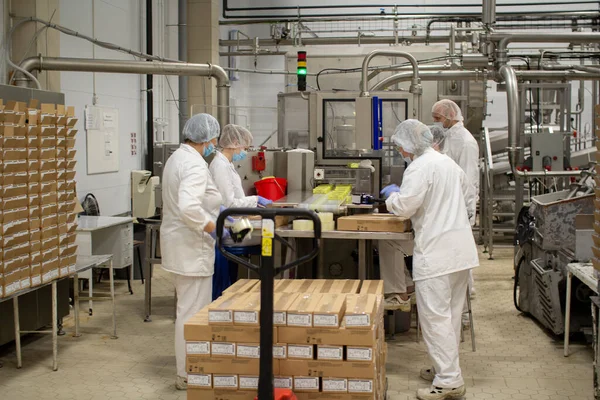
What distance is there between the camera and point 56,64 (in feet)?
18.0

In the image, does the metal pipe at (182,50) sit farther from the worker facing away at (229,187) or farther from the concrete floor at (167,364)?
the worker facing away at (229,187)

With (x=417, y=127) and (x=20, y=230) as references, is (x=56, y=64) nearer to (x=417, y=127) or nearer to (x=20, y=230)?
(x=20, y=230)

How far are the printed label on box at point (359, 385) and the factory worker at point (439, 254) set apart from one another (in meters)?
0.98

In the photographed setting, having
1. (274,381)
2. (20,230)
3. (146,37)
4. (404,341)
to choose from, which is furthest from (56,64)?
(274,381)

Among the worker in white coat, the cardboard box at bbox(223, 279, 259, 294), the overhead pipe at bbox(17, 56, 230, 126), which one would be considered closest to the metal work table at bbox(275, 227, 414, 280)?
the cardboard box at bbox(223, 279, 259, 294)

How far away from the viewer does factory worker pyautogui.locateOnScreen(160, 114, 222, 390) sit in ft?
11.7

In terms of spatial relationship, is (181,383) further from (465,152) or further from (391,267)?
(465,152)

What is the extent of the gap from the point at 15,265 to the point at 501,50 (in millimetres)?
4841

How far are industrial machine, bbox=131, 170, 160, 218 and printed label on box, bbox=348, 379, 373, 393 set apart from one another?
523 cm

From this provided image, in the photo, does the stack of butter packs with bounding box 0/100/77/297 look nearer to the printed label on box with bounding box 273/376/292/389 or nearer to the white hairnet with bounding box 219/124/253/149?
the white hairnet with bounding box 219/124/253/149

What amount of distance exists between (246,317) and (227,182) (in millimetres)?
1736

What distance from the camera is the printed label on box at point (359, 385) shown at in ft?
8.58

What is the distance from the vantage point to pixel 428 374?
3.93 m

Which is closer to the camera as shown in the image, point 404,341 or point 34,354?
point 34,354
